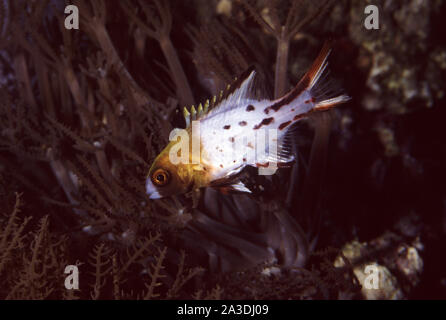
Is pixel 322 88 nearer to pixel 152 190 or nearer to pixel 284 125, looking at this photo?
pixel 284 125

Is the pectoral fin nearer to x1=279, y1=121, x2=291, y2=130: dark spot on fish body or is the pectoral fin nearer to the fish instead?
the fish

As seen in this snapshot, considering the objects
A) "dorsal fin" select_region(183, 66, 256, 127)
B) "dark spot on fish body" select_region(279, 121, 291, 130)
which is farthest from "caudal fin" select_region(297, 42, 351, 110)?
"dorsal fin" select_region(183, 66, 256, 127)

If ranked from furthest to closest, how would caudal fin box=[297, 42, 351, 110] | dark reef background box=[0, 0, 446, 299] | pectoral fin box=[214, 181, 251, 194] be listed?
dark reef background box=[0, 0, 446, 299] → pectoral fin box=[214, 181, 251, 194] → caudal fin box=[297, 42, 351, 110]

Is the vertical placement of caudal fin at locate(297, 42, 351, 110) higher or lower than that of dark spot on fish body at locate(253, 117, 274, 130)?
higher

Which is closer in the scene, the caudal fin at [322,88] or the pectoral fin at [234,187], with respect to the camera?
the caudal fin at [322,88]

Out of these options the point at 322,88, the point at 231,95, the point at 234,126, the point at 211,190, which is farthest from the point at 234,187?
the point at 211,190

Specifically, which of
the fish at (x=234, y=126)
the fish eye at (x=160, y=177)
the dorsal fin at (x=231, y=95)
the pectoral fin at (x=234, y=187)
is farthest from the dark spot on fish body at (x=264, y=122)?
the fish eye at (x=160, y=177)

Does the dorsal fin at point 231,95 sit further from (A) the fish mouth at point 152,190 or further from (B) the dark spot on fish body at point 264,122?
(A) the fish mouth at point 152,190
